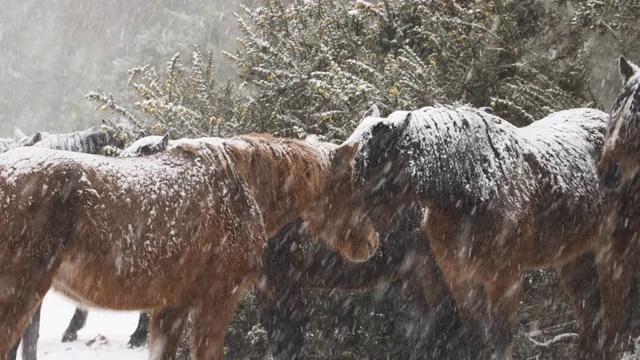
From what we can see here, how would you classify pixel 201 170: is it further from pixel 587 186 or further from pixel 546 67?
pixel 546 67

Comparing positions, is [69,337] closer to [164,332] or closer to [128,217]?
[164,332]

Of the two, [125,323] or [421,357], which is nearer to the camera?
[421,357]

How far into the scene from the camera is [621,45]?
240 inches

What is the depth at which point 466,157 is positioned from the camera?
3.92 meters

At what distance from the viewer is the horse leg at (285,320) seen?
4.90 metres

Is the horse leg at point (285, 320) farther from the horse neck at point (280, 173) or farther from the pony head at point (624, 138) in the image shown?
the pony head at point (624, 138)

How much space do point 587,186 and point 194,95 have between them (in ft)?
17.7

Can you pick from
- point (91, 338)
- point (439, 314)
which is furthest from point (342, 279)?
point (91, 338)

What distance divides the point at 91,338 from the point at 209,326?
447 centimetres

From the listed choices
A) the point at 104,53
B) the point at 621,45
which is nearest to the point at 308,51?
the point at 621,45

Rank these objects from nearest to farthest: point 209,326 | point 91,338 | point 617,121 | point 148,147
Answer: point 209,326 → point 617,121 → point 148,147 → point 91,338

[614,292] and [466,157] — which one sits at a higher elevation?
[466,157]

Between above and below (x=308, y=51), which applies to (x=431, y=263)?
below

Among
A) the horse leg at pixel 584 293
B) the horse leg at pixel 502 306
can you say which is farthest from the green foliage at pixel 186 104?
the horse leg at pixel 502 306
